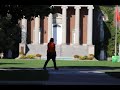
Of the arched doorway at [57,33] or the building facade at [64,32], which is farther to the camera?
the arched doorway at [57,33]

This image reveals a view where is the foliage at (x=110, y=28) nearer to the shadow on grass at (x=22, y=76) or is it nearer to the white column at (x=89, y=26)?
the white column at (x=89, y=26)

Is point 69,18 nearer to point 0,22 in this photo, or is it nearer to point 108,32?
point 108,32

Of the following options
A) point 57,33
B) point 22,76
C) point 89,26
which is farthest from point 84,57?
point 22,76

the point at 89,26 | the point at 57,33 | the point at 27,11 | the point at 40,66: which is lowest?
the point at 40,66

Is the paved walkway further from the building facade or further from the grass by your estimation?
the building facade

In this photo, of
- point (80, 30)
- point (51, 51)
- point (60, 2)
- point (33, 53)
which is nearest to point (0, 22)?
point (51, 51)

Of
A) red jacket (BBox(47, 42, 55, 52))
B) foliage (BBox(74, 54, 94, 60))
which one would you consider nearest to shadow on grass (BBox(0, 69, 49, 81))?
red jacket (BBox(47, 42, 55, 52))

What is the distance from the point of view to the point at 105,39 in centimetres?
6278

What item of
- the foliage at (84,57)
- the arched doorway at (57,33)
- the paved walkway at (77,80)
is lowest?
the foliage at (84,57)

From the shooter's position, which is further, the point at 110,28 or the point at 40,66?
the point at 110,28

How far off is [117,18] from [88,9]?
5.43 m

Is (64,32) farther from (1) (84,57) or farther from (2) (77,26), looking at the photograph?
(1) (84,57)

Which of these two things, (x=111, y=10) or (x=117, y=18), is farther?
(x=111, y=10)

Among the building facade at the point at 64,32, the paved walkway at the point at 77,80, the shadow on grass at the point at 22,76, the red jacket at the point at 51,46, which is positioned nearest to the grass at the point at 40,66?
the shadow on grass at the point at 22,76
